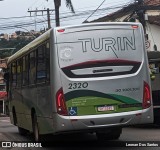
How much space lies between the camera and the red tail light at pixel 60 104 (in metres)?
Result: 10.3

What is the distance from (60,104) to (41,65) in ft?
5.67

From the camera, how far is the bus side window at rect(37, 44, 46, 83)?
37.7 ft

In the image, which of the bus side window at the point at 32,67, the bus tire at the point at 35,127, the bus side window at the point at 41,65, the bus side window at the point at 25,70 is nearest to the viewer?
the bus side window at the point at 41,65

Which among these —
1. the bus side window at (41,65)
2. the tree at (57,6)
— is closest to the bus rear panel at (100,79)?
the bus side window at (41,65)

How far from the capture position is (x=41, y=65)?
11711mm

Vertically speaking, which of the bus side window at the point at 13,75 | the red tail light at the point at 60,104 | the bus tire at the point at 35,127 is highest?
the bus side window at the point at 13,75

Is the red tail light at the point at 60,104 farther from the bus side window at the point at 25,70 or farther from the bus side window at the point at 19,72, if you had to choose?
the bus side window at the point at 19,72

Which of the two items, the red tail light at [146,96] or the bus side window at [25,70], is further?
the bus side window at [25,70]

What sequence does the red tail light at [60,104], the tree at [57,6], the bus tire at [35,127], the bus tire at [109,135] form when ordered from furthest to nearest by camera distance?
1. the tree at [57,6]
2. the bus tire at [109,135]
3. the bus tire at [35,127]
4. the red tail light at [60,104]

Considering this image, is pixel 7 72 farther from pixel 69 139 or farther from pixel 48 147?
pixel 48 147

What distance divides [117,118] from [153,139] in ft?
9.92

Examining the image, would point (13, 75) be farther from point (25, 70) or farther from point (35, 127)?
point (35, 127)

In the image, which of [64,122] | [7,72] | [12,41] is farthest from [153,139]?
[12,41]

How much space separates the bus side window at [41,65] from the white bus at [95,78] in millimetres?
212
